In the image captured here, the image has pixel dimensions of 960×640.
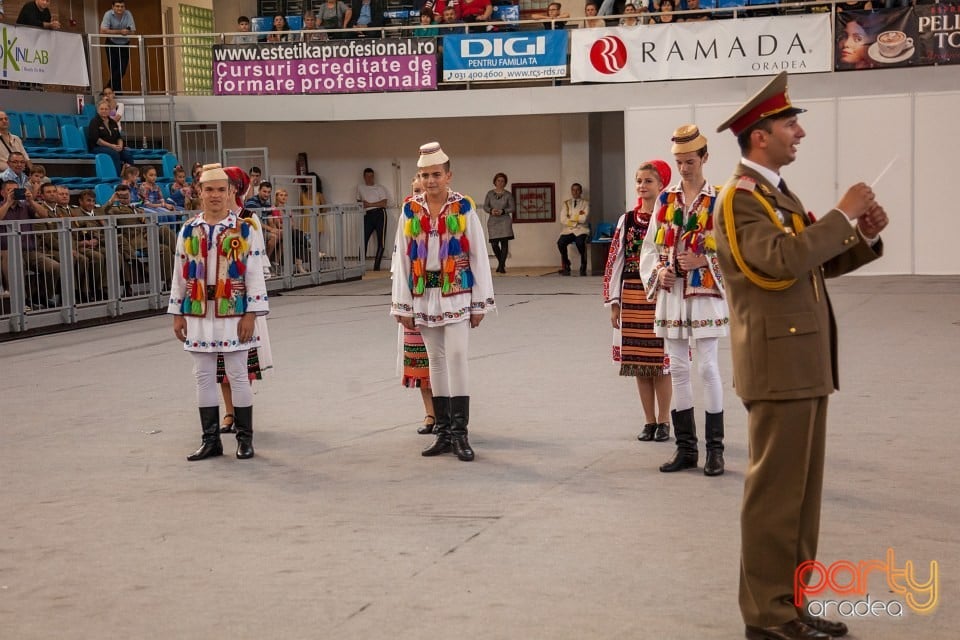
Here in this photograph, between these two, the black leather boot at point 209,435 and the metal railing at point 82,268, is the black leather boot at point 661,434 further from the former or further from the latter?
the metal railing at point 82,268

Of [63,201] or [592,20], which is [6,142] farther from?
[592,20]

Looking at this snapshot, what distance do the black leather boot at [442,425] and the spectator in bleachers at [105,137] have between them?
14.0 meters

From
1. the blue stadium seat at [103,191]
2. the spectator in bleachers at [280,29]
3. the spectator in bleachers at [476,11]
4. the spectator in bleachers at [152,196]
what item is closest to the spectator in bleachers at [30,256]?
the spectator in bleachers at [152,196]

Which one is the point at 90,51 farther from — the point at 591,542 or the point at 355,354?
the point at 591,542

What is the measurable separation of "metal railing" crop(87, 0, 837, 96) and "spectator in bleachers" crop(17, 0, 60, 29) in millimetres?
1593

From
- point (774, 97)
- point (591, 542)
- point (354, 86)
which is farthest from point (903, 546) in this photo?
point (354, 86)

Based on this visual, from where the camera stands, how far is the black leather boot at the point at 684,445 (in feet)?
22.5

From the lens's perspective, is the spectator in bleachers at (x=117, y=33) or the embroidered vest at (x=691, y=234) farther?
the spectator in bleachers at (x=117, y=33)

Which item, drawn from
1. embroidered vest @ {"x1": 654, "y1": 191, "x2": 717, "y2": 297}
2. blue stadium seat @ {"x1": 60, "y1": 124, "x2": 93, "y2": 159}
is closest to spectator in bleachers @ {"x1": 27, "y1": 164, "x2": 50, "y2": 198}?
blue stadium seat @ {"x1": 60, "y1": 124, "x2": 93, "y2": 159}

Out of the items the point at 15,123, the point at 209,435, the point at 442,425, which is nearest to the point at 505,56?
the point at 15,123

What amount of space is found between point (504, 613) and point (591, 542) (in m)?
1.00

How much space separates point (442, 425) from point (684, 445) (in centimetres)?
149

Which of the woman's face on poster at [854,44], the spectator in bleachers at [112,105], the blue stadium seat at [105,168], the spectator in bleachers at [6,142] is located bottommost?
the blue stadium seat at [105,168]

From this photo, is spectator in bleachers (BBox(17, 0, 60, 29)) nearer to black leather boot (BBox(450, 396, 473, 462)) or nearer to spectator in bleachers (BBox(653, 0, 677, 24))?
spectator in bleachers (BBox(653, 0, 677, 24))
